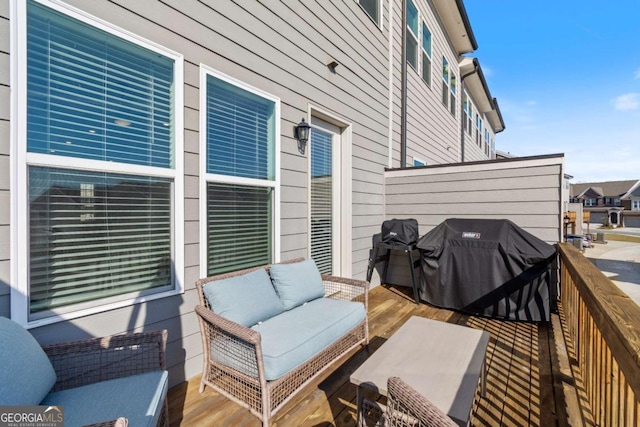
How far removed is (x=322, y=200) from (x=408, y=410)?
302cm

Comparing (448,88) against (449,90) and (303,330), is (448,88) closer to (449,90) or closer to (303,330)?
(449,90)

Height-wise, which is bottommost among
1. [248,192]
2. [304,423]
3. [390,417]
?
[304,423]

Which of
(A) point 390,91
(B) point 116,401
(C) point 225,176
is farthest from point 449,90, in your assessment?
(B) point 116,401

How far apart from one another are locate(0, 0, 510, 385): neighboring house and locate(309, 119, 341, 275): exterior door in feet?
0.10

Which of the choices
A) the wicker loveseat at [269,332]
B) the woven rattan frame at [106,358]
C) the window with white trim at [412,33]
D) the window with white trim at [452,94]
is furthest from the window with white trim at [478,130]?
the woven rattan frame at [106,358]

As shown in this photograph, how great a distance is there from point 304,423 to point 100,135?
83.4 inches

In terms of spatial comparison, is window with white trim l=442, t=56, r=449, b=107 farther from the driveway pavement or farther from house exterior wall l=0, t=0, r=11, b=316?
house exterior wall l=0, t=0, r=11, b=316

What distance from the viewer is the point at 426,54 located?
6.47m

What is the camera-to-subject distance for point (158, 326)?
209 cm

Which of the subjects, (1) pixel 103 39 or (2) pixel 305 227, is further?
(2) pixel 305 227

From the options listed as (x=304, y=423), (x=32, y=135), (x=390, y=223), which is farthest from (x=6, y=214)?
(x=390, y=223)

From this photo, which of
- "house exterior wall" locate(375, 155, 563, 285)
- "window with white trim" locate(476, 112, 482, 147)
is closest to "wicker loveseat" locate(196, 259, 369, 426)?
"house exterior wall" locate(375, 155, 563, 285)

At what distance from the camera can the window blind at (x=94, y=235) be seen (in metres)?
1.63

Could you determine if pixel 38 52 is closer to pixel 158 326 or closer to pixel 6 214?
pixel 6 214
